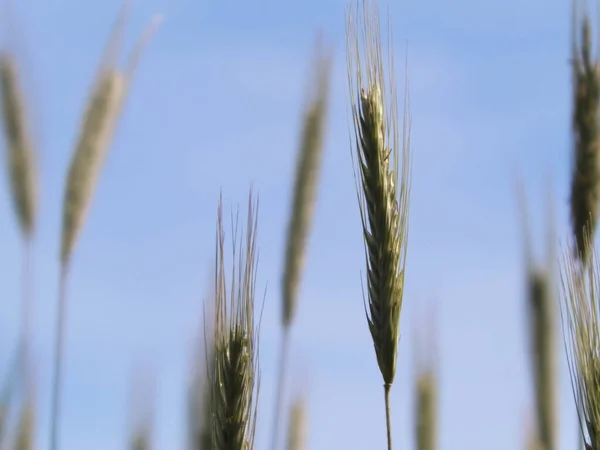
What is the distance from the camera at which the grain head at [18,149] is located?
13.8 feet

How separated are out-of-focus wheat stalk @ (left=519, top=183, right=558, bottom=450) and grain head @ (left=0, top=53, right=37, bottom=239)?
1.96 metres

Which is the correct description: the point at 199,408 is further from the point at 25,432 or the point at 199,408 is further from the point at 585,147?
the point at 585,147

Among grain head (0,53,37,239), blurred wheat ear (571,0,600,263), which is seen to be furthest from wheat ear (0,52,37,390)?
blurred wheat ear (571,0,600,263)

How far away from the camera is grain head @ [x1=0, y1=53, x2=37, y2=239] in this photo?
4.20 m

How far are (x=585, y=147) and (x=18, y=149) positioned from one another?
2.26 m

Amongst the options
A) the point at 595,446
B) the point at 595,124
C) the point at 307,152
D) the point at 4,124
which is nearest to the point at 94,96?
the point at 4,124

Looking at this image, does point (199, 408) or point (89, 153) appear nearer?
point (199, 408)

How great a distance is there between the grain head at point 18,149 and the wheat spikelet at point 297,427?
1.76m

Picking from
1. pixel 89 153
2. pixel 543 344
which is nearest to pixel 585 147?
pixel 543 344

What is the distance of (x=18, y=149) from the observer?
14.4ft

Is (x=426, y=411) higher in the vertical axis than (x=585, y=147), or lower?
lower

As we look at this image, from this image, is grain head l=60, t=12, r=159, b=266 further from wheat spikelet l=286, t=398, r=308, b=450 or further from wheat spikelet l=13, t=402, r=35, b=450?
wheat spikelet l=286, t=398, r=308, b=450

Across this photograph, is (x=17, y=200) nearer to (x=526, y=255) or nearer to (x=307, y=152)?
(x=307, y=152)

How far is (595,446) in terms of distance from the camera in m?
2.51
